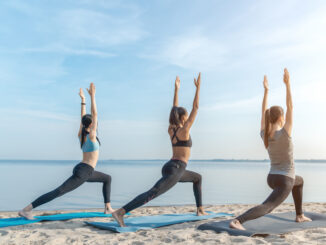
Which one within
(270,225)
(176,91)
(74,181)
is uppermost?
(176,91)

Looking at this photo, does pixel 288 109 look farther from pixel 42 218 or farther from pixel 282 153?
pixel 42 218

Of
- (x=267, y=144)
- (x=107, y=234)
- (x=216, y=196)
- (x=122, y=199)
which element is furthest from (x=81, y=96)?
(x=216, y=196)

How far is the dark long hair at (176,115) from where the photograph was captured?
494 cm

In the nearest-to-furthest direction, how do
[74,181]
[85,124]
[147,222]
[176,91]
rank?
[147,222]
[74,181]
[176,91]
[85,124]

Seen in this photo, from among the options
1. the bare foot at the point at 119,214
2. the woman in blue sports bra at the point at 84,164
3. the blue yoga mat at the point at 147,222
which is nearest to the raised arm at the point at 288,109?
the blue yoga mat at the point at 147,222

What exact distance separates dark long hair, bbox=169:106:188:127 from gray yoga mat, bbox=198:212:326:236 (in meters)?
1.40

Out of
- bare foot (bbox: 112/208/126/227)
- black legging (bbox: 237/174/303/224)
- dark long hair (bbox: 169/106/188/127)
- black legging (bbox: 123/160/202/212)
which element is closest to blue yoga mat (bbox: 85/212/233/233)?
bare foot (bbox: 112/208/126/227)

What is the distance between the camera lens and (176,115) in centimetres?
494

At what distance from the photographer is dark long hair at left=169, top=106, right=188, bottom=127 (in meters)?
4.94

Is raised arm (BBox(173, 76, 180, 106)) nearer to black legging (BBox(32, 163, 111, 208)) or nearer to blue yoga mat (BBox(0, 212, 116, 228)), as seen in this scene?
black legging (BBox(32, 163, 111, 208))

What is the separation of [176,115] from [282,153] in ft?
4.78

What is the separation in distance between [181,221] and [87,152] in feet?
5.78

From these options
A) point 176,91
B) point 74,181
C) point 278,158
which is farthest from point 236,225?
Answer: point 74,181

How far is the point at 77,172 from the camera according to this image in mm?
5426
